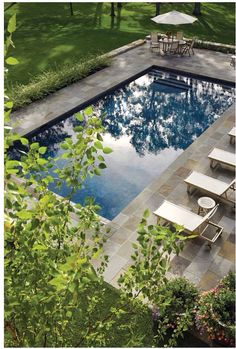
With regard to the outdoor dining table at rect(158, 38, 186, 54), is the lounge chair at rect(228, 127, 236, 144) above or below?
below

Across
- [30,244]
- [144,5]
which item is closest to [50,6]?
[144,5]

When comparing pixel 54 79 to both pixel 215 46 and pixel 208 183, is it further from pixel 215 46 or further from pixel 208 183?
pixel 215 46

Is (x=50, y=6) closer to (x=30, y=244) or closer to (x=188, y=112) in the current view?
(x=188, y=112)

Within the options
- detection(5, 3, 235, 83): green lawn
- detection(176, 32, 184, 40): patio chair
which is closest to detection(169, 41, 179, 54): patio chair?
detection(176, 32, 184, 40): patio chair

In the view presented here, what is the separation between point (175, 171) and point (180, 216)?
280 cm

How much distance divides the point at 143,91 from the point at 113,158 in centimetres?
612

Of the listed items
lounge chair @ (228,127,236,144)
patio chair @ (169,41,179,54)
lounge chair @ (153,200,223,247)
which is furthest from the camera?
patio chair @ (169,41,179,54)

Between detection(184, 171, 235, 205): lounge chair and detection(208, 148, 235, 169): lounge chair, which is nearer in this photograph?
detection(184, 171, 235, 205): lounge chair

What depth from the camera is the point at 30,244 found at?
103 inches

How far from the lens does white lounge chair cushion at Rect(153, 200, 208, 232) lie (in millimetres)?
8336

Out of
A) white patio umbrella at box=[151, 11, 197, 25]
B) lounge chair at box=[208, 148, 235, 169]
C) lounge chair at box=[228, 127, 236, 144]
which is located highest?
white patio umbrella at box=[151, 11, 197, 25]

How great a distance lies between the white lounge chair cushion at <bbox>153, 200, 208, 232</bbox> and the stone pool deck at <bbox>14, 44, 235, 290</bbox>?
517 mm

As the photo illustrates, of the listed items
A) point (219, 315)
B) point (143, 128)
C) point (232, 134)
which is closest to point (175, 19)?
point (143, 128)

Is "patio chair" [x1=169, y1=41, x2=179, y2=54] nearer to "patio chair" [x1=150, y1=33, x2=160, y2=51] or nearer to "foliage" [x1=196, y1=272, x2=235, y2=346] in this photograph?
"patio chair" [x1=150, y1=33, x2=160, y2=51]
